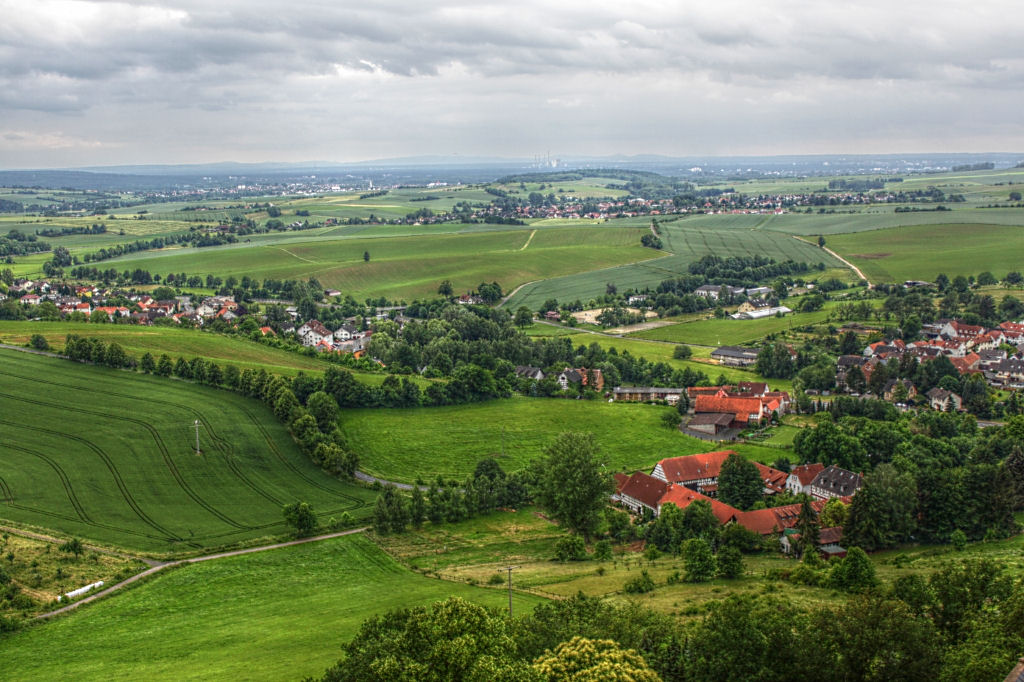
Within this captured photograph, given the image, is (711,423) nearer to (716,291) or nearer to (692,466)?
(692,466)

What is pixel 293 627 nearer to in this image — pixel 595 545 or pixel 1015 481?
pixel 595 545

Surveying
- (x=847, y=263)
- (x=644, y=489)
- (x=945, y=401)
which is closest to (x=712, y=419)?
(x=644, y=489)

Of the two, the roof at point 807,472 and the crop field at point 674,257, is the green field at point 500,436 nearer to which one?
the roof at point 807,472

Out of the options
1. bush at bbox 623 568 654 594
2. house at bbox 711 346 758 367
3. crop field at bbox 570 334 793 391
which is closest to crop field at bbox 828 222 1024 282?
house at bbox 711 346 758 367

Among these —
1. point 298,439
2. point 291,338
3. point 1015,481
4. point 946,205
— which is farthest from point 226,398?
point 946,205

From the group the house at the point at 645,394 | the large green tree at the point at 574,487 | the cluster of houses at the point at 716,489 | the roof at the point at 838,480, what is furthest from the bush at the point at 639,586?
the house at the point at 645,394
